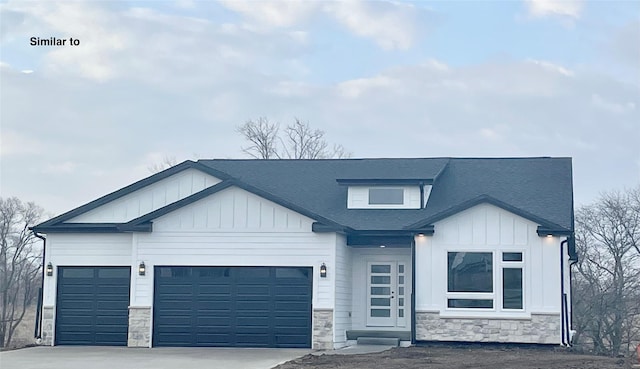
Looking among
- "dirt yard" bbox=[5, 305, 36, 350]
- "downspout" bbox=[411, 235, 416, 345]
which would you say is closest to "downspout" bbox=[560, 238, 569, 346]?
"downspout" bbox=[411, 235, 416, 345]

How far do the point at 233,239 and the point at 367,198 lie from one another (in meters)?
4.28

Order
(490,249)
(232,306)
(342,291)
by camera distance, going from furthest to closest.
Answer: (342,291), (232,306), (490,249)

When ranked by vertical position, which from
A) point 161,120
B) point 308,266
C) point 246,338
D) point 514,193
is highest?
point 161,120

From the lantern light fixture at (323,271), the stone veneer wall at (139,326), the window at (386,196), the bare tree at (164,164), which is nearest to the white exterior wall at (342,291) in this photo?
the lantern light fixture at (323,271)

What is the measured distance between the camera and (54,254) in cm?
2347

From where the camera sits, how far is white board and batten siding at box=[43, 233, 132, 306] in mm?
23266

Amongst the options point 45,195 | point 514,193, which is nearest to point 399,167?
point 514,193

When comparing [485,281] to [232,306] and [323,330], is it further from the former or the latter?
[232,306]

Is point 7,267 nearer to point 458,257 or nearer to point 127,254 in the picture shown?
point 127,254

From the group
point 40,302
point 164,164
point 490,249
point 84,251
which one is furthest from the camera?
point 164,164

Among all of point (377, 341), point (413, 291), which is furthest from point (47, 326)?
point (413, 291)

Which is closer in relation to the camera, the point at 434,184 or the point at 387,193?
the point at 387,193

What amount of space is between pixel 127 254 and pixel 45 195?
72.0 ft

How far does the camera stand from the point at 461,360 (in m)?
18.5
